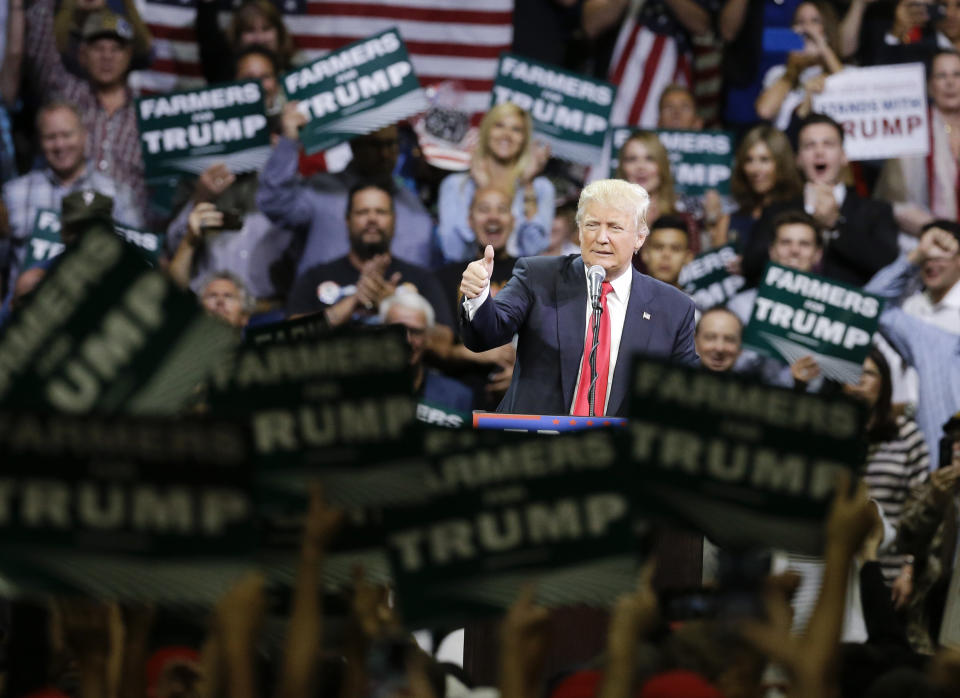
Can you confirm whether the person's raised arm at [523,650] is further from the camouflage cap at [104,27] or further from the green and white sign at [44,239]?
the camouflage cap at [104,27]

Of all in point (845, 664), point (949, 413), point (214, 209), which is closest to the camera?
point (845, 664)

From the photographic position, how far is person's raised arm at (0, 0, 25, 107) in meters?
7.67

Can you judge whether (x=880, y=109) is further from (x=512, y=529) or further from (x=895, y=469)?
(x=512, y=529)

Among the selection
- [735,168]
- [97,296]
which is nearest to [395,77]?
[735,168]

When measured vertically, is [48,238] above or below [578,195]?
below

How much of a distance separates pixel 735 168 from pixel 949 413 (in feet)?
5.05

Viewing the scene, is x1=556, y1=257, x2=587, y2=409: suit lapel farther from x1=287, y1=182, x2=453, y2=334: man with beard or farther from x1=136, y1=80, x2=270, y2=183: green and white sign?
x1=136, y1=80, x2=270, y2=183: green and white sign

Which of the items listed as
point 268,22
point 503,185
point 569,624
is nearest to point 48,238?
point 268,22

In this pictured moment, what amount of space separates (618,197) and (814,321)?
202cm

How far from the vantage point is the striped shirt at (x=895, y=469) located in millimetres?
5844

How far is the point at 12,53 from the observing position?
7668mm

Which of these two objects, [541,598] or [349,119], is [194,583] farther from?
[349,119]

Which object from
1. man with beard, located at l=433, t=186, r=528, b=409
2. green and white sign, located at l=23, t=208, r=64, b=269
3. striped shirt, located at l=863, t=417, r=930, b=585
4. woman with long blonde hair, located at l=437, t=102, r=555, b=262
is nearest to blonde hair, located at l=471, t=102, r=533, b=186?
woman with long blonde hair, located at l=437, t=102, r=555, b=262

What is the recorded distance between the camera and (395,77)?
23.8ft
